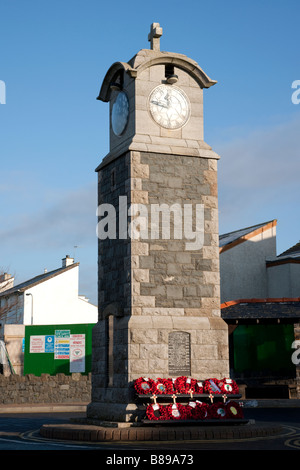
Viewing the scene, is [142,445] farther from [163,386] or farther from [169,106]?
[169,106]

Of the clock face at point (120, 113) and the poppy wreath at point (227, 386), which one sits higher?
the clock face at point (120, 113)

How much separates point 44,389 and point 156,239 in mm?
11963

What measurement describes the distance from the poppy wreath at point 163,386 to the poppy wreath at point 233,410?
1.19 m

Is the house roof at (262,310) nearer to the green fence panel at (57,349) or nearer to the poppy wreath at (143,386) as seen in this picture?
the green fence panel at (57,349)

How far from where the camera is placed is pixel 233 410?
45.5 ft

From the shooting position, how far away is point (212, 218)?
15.9 meters

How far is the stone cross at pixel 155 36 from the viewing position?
53.3ft

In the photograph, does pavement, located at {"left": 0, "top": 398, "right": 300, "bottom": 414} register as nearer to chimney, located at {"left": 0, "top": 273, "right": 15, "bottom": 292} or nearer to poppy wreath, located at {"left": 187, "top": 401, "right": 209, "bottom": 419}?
poppy wreath, located at {"left": 187, "top": 401, "right": 209, "bottom": 419}

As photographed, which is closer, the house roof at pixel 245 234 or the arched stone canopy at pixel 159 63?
the arched stone canopy at pixel 159 63

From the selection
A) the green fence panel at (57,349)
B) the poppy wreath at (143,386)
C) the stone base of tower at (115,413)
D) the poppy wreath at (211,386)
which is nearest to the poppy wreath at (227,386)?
the poppy wreath at (211,386)

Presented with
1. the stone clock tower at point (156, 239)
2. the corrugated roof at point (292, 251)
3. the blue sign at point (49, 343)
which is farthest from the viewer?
the corrugated roof at point (292, 251)

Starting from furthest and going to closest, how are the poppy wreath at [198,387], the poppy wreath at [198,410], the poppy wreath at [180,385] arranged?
the poppy wreath at [198,387], the poppy wreath at [180,385], the poppy wreath at [198,410]

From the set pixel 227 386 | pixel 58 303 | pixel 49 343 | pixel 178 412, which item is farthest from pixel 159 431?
pixel 58 303
